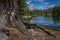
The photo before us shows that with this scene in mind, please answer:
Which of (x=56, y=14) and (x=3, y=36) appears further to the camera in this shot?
(x=56, y=14)

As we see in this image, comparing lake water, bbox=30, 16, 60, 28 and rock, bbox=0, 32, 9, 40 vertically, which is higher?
lake water, bbox=30, 16, 60, 28

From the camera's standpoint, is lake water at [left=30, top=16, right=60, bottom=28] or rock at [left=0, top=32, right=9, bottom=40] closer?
rock at [left=0, top=32, right=9, bottom=40]

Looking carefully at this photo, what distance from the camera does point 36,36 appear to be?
5.36 ft

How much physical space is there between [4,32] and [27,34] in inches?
10.8

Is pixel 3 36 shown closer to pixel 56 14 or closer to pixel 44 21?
pixel 44 21

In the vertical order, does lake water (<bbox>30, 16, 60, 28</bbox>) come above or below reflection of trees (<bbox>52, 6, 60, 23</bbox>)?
below

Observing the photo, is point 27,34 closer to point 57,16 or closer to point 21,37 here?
point 21,37

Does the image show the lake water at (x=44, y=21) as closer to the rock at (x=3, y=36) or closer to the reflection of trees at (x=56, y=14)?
the reflection of trees at (x=56, y=14)

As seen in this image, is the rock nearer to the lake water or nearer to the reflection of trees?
the lake water

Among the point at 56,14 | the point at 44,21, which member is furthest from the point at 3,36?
the point at 56,14

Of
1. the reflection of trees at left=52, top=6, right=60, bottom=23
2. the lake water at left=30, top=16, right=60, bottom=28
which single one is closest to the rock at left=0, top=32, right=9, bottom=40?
the lake water at left=30, top=16, right=60, bottom=28

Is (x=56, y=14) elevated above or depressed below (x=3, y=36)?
above

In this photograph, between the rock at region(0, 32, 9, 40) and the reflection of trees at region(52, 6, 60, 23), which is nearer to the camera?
the rock at region(0, 32, 9, 40)

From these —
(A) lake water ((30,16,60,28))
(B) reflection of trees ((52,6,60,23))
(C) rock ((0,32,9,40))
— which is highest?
(B) reflection of trees ((52,6,60,23))
